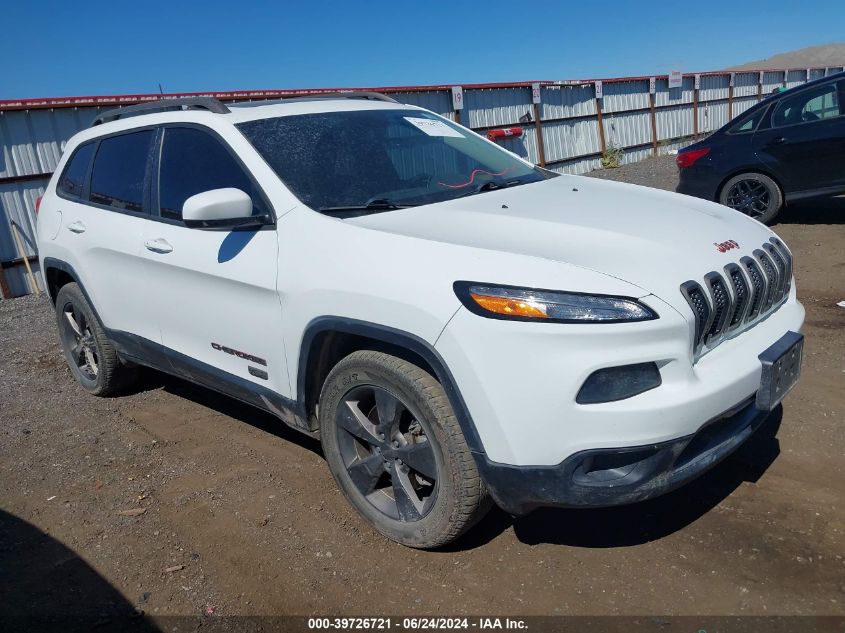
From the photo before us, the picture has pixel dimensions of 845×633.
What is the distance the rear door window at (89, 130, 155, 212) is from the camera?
420 centimetres

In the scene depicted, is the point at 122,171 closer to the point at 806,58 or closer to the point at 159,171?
the point at 159,171

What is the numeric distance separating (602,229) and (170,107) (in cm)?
262

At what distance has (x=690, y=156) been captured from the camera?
29.4ft

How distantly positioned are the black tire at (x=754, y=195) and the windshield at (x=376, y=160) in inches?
212

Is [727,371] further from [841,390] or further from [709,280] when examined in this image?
[841,390]

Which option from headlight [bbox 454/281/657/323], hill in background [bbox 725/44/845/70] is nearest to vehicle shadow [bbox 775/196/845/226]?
headlight [bbox 454/281/657/323]

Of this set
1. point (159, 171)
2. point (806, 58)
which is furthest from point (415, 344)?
point (806, 58)

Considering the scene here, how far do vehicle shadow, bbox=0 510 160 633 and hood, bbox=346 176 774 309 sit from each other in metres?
1.83

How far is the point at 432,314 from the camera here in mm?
2607

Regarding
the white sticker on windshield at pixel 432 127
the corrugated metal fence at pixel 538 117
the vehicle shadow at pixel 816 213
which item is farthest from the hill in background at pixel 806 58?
the white sticker on windshield at pixel 432 127

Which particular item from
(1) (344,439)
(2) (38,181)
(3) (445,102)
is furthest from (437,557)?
(3) (445,102)

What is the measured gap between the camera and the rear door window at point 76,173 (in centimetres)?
479

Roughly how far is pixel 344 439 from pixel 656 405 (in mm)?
1377

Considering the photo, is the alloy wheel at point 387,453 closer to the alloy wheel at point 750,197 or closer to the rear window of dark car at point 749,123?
the alloy wheel at point 750,197
